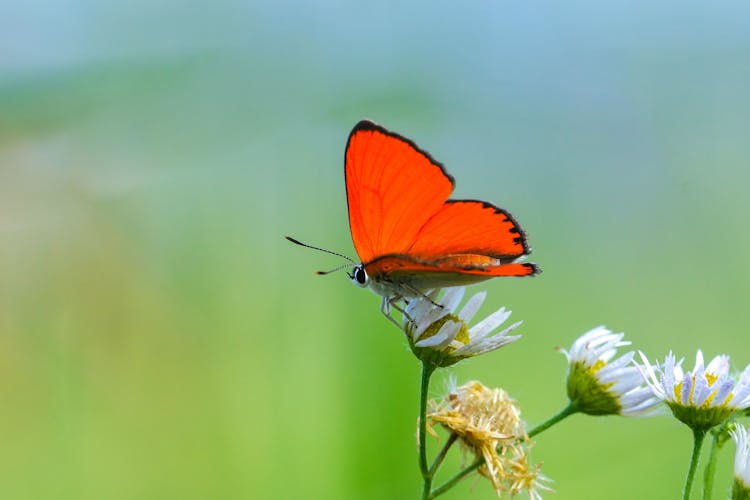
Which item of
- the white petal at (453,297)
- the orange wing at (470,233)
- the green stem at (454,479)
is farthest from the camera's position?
the white petal at (453,297)

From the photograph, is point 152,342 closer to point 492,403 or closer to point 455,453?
point 455,453

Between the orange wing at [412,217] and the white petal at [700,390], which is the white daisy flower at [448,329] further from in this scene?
the white petal at [700,390]

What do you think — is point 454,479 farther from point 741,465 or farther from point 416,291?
point 741,465

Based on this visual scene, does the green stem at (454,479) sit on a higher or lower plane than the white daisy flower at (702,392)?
lower

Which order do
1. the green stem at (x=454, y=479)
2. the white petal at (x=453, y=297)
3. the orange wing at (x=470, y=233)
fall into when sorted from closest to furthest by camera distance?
the green stem at (x=454, y=479) → the orange wing at (x=470, y=233) → the white petal at (x=453, y=297)

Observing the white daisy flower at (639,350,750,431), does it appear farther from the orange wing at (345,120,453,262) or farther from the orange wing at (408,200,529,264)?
the orange wing at (345,120,453,262)

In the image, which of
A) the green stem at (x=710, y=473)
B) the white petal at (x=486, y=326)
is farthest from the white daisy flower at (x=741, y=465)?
the white petal at (x=486, y=326)

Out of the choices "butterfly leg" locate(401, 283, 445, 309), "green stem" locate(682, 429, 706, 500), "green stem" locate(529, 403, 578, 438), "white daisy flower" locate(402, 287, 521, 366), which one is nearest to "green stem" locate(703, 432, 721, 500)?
"green stem" locate(682, 429, 706, 500)
